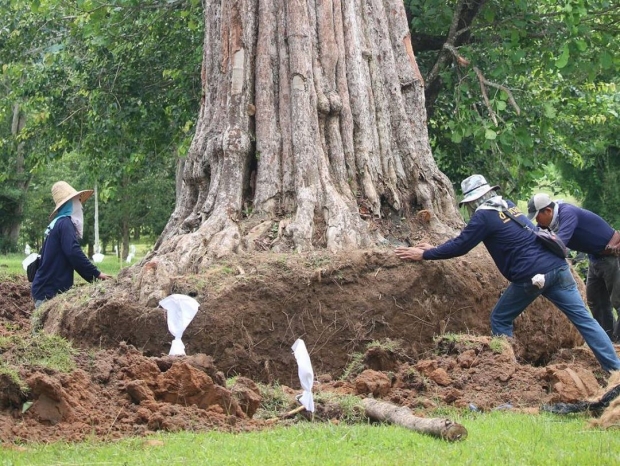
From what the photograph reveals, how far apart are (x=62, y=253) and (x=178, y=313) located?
8.51 feet

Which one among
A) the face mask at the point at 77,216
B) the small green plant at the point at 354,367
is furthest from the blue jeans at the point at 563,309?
the face mask at the point at 77,216

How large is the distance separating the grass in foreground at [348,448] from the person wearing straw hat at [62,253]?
4.16 meters

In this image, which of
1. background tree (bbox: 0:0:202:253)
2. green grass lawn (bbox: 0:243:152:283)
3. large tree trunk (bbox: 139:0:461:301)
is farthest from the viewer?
background tree (bbox: 0:0:202:253)

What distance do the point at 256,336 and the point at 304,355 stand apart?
199 cm

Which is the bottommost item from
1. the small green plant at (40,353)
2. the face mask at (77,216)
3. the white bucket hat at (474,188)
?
the small green plant at (40,353)

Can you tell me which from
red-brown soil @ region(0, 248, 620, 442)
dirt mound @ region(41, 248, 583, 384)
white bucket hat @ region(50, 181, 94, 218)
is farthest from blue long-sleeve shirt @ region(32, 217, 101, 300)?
dirt mound @ region(41, 248, 583, 384)

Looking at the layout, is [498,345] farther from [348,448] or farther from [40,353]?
[40,353]

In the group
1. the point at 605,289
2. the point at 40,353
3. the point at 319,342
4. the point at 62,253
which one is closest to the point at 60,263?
the point at 62,253

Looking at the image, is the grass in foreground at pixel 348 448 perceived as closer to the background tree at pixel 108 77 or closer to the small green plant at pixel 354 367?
Result: the small green plant at pixel 354 367

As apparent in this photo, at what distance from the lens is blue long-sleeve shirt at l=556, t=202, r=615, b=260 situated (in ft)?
34.8

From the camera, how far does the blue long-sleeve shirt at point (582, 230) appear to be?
10.6 meters

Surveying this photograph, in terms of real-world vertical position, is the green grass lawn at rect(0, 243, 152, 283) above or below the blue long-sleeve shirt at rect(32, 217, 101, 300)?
below

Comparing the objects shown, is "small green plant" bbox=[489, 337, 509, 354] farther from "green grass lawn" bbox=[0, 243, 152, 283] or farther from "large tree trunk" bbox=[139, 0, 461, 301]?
"green grass lawn" bbox=[0, 243, 152, 283]

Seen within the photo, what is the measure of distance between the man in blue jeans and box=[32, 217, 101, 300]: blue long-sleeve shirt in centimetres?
343
